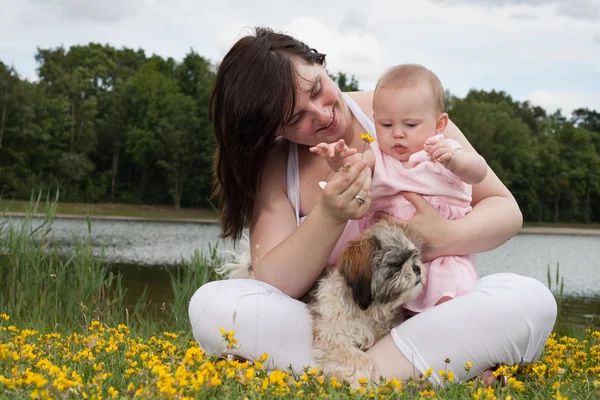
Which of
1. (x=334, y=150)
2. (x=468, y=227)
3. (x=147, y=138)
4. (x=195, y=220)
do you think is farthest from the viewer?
(x=147, y=138)

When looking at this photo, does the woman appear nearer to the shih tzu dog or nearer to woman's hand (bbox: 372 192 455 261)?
woman's hand (bbox: 372 192 455 261)

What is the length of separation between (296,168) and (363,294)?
4.16 ft

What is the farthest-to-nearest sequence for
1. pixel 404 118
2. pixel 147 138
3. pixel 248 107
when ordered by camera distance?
pixel 147 138 < pixel 248 107 < pixel 404 118

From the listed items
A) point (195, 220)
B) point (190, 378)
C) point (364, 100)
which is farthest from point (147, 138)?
point (190, 378)

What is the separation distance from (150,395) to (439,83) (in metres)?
2.34

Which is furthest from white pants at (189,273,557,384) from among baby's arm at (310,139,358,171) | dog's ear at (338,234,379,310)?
baby's arm at (310,139,358,171)

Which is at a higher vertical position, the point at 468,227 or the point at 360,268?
the point at 468,227

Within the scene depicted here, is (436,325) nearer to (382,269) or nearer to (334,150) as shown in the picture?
(382,269)

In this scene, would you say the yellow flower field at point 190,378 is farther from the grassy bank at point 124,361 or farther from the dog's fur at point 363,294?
the dog's fur at point 363,294

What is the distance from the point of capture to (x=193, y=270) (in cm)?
632

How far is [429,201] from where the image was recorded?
3.69 m

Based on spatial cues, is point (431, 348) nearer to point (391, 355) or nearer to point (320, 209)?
point (391, 355)

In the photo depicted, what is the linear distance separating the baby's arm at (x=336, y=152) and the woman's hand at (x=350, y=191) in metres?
0.08

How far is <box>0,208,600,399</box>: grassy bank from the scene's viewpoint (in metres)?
2.46
